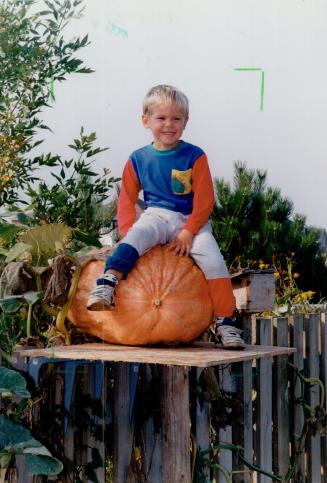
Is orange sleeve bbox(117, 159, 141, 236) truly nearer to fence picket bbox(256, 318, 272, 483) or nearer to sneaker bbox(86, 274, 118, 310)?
sneaker bbox(86, 274, 118, 310)

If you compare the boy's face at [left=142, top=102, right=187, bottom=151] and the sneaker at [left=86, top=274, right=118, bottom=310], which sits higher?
the boy's face at [left=142, top=102, right=187, bottom=151]

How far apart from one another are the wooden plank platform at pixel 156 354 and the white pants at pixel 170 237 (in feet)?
0.96

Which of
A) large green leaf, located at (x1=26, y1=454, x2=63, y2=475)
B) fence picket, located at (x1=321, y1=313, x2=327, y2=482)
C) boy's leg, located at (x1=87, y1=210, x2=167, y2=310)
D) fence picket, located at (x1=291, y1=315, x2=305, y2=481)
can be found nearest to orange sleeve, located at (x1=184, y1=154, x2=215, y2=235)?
boy's leg, located at (x1=87, y1=210, x2=167, y2=310)

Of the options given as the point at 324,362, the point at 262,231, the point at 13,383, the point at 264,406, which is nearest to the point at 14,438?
the point at 13,383

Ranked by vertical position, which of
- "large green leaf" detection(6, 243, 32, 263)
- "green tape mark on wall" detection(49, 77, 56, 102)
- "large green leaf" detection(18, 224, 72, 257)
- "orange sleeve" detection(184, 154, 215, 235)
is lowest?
"large green leaf" detection(6, 243, 32, 263)

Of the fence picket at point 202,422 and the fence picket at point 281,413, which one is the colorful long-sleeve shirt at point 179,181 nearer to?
the fence picket at point 202,422

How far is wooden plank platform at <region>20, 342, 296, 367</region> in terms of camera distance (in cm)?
205

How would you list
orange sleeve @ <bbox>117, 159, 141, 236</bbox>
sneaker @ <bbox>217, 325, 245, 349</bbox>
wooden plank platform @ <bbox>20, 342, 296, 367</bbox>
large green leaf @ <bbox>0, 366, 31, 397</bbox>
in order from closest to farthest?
wooden plank platform @ <bbox>20, 342, 296, 367</bbox>
large green leaf @ <bbox>0, 366, 31, 397</bbox>
sneaker @ <bbox>217, 325, 245, 349</bbox>
orange sleeve @ <bbox>117, 159, 141, 236</bbox>

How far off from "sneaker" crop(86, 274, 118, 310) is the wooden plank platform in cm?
14

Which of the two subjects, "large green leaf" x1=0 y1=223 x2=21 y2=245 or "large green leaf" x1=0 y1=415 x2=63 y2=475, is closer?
"large green leaf" x1=0 y1=415 x2=63 y2=475

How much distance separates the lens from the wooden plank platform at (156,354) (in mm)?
2049

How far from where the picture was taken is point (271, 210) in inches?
351

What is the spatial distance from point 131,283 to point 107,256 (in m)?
0.17

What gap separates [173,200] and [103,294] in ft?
1.70
